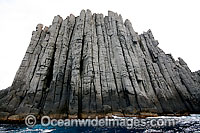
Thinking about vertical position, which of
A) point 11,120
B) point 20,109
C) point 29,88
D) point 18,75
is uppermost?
point 18,75

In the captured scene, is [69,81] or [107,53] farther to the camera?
[107,53]

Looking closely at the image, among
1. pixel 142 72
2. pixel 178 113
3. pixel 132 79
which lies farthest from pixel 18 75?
pixel 178 113

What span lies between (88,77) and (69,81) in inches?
123

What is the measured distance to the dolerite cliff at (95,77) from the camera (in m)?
19.0

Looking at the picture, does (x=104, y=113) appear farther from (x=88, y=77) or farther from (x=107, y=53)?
(x=107, y=53)

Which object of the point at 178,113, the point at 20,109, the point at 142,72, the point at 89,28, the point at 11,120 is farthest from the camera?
Answer: the point at 89,28

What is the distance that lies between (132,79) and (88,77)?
676cm

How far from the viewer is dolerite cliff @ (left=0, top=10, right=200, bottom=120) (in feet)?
62.3

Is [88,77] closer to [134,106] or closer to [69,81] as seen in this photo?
[69,81]

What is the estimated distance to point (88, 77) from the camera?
21.0 m

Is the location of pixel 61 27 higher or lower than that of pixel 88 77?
higher

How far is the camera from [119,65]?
77.3 ft

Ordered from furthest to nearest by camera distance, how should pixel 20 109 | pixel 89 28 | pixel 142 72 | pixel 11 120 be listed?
pixel 89 28 → pixel 142 72 → pixel 20 109 → pixel 11 120

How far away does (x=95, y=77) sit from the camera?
69.9 ft
